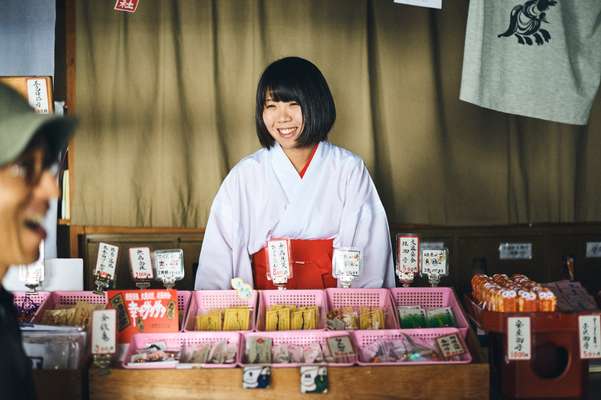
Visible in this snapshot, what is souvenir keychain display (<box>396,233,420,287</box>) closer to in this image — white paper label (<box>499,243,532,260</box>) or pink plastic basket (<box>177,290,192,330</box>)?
pink plastic basket (<box>177,290,192,330</box>)

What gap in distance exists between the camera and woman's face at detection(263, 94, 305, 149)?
4559mm

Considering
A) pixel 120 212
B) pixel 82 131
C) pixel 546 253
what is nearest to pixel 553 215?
pixel 546 253

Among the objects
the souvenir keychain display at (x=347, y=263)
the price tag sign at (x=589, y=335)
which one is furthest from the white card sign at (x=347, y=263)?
the price tag sign at (x=589, y=335)

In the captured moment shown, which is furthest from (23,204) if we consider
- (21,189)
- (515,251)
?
(515,251)

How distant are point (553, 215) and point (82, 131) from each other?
13.4ft

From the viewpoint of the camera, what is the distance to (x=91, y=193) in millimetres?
5434

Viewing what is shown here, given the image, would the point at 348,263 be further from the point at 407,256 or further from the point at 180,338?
the point at 180,338

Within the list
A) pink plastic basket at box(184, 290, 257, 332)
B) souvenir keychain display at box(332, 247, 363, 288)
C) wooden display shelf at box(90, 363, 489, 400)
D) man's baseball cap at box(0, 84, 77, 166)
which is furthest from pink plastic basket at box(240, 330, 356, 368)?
man's baseball cap at box(0, 84, 77, 166)

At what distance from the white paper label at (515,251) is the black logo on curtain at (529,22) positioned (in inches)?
72.3

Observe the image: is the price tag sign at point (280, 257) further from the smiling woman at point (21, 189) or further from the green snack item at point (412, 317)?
the smiling woman at point (21, 189)

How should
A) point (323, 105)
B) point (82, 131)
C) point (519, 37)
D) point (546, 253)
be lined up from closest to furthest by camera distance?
point (323, 105)
point (519, 37)
point (82, 131)
point (546, 253)

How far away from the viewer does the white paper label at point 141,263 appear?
3.87 meters

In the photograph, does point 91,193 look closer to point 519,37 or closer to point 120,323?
point 120,323

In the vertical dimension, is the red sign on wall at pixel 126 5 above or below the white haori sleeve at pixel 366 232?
above
